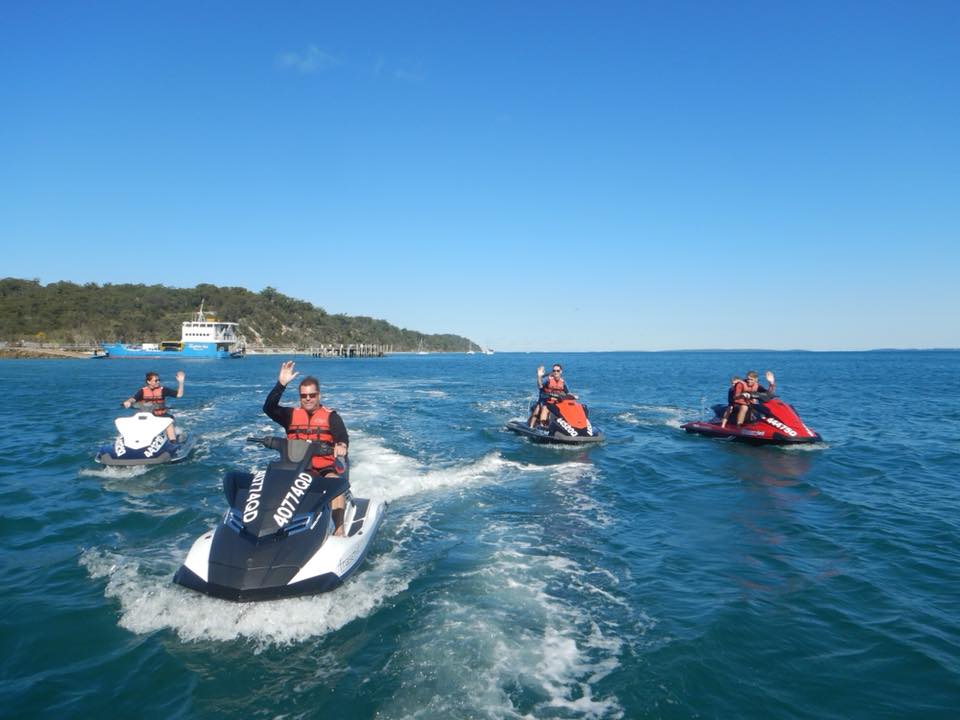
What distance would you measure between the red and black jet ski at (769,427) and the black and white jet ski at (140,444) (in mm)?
15391

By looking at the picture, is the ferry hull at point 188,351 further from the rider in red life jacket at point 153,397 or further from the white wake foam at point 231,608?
the white wake foam at point 231,608

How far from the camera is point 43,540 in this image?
7852 millimetres

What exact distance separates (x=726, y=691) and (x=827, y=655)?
1306mm

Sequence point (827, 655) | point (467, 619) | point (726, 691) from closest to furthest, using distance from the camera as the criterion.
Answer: point (726, 691) → point (827, 655) → point (467, 619)

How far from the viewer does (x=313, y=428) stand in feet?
24.5

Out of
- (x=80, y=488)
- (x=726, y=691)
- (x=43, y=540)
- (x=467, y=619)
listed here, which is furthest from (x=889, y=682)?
(x=80, y=488)

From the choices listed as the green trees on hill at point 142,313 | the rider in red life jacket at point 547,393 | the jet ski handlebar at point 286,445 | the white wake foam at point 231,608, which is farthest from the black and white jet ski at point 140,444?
the green trees on hill at point 142,313

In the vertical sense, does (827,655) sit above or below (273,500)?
below

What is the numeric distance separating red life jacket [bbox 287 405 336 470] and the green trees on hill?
119842mm

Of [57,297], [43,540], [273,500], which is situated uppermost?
[57,297]

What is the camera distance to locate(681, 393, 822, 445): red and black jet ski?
1595cm

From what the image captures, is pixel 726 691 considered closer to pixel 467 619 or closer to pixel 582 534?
pixel 467 619

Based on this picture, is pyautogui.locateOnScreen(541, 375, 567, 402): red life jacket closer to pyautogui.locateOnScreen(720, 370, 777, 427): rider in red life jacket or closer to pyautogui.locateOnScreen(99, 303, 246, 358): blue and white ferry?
pyautogui.locateOnScreen(720, 370, 777, 427): rider in red life jacket

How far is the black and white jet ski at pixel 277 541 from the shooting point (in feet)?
17.9
